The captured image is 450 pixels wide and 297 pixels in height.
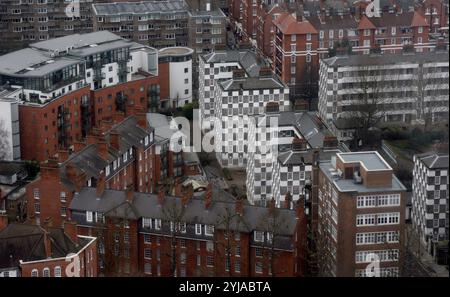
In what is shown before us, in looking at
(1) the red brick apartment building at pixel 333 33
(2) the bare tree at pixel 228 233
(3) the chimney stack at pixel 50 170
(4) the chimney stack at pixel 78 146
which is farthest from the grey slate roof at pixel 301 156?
(1) the red brick apartment building at pixel 333 33

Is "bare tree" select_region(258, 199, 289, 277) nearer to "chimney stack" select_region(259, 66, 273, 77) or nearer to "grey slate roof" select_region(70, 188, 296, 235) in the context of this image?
"grey slate roof" select_region(70, 188, 296, 235)

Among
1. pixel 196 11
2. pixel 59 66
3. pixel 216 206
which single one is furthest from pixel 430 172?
pixel 196 11

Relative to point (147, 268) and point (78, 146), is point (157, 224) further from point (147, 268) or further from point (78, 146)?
point (78, 146)

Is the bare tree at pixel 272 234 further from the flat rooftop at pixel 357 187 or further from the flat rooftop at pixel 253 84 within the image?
the flat rooftop at pixel 253 84

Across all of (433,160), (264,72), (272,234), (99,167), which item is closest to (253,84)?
(264,72)

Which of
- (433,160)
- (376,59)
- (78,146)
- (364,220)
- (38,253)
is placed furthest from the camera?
(376,59)
